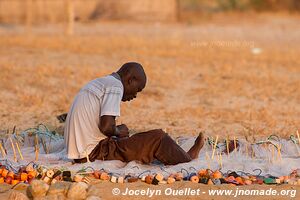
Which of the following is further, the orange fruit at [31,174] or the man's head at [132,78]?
the man's head at [132,78]

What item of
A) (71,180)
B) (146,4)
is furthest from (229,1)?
(71,180)

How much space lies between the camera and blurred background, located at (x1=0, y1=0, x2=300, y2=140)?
9.34 metres

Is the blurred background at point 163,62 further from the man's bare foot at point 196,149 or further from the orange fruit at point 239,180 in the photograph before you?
the orange fruit at point 239,180

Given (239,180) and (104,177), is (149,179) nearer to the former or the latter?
(104,177)

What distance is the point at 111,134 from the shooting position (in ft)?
21.1

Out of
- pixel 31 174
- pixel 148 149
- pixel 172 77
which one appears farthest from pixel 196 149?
pixel 172 77

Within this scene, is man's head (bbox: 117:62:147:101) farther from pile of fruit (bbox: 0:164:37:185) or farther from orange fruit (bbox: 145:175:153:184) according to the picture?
Result: pile of fruit (bbox: 0:164:37:185)

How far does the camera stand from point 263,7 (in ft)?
81.0

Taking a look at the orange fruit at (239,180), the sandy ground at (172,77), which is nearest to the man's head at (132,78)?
the sandy ground at (172,77)

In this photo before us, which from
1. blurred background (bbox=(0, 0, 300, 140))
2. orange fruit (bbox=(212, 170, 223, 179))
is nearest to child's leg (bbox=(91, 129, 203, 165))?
orange fruit (bbox=(212, 170, 223, 179))

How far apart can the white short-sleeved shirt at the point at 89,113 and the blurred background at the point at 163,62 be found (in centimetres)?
207

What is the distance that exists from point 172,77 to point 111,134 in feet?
17.9

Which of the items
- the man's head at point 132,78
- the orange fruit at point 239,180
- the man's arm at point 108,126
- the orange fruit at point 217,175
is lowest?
the orange fruit at point 239,180

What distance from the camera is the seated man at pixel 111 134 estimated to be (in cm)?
643
